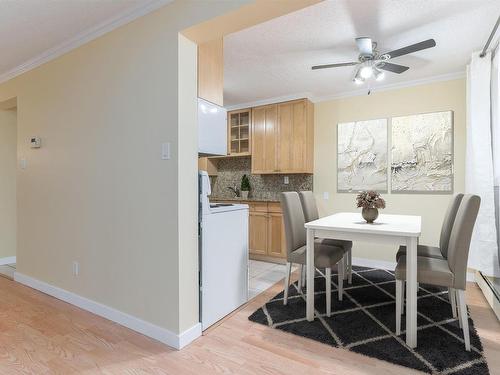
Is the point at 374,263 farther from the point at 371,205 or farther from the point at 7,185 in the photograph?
the point at 7,185

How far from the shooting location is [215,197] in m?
5.23

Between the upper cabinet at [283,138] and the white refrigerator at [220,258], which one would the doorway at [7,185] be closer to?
the white refrigerator at [220,258]

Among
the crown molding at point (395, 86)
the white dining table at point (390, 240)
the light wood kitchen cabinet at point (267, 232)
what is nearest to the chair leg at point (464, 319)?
A: the white dining table at point (390, 240)

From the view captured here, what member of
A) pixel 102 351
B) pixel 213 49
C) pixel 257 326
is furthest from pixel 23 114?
pixel 257 326

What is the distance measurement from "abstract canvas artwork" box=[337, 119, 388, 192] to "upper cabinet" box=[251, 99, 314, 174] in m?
0.46

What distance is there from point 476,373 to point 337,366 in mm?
796

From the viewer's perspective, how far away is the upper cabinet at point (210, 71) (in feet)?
7.18

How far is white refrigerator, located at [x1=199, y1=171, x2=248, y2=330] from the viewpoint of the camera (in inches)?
85.5

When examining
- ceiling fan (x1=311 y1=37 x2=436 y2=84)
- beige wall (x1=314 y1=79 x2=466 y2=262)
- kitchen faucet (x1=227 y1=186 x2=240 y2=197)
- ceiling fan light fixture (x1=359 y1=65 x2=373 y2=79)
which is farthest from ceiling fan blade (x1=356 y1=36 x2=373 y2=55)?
kitchen faucet (x1=227 y1=186 x2=240 y2=197)

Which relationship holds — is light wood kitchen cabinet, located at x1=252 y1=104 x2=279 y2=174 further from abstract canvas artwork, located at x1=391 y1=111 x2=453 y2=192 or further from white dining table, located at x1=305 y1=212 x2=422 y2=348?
white dining table, located at x1=305 y1=212 x2=422 y2=348

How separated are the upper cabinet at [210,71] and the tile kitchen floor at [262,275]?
6.43ft

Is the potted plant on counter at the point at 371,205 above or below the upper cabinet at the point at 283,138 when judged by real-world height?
below

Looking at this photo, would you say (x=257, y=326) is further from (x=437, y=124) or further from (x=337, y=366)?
(x=437, y=124)

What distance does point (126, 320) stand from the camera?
2256 millimetres
